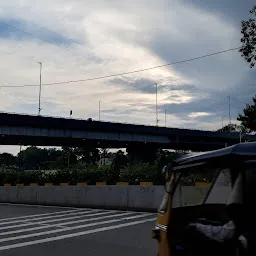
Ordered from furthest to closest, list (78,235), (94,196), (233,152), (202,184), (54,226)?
1. (94,196)
2. (54,226)
3. (78,235)
4. (202,184)
5. (233,152)

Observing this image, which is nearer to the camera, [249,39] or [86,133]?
[249,39]

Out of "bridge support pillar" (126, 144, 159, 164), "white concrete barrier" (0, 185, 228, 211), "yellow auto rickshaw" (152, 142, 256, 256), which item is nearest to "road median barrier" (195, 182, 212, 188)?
"yellow auto rickshaw" (152, 142, 256, 256)

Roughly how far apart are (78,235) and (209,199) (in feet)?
26.4

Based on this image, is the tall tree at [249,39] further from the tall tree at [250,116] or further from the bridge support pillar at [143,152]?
the bridge support pillar at [143,152]

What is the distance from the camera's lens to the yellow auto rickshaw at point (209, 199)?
336cm

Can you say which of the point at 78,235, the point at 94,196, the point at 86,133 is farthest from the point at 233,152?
the point at 86,133

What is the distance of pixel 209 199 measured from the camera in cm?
477

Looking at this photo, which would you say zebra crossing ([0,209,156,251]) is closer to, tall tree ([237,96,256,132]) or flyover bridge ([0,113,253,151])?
tall tree ([237,96,256,132])

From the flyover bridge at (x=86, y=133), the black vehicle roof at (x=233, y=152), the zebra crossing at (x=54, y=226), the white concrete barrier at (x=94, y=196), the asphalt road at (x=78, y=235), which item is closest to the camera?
the black vehicle roof at (x=233, y=152)

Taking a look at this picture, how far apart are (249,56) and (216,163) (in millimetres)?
28944

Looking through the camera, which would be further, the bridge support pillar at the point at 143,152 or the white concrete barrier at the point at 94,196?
the bridge support pillar at the point at 143,152

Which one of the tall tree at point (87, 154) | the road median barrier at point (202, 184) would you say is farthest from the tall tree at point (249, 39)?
the tall tree at point (87, 154)

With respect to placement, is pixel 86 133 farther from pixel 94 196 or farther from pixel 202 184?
pixel 202 184

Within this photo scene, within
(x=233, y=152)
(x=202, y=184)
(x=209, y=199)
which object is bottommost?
(x=209, y=199)
